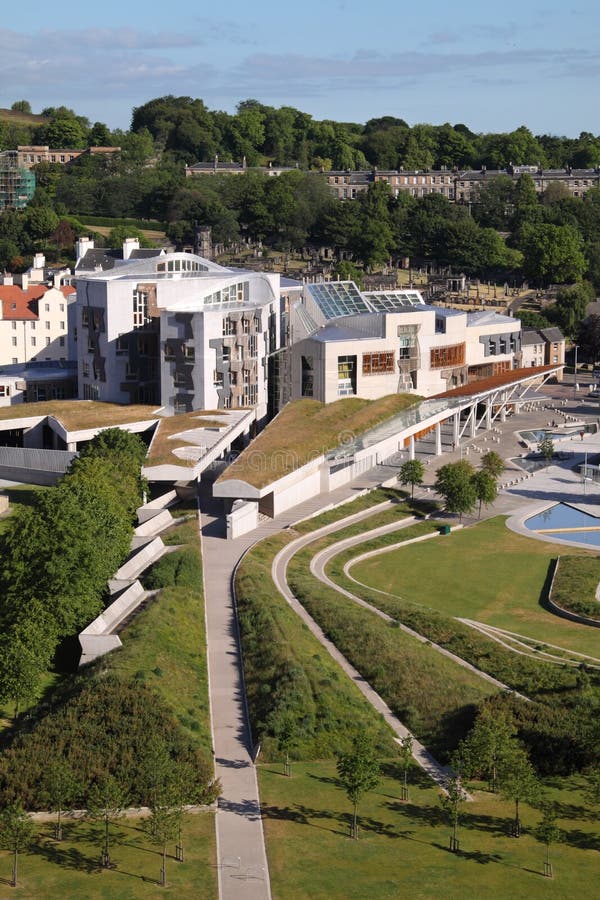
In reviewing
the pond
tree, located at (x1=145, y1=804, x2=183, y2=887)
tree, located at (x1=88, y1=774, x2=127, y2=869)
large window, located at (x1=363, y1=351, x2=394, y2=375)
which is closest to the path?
the pond

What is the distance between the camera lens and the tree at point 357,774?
42188mm

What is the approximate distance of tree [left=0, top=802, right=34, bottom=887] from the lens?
128 ft

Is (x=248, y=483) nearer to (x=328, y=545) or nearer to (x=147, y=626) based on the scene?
(x=328, y=545)

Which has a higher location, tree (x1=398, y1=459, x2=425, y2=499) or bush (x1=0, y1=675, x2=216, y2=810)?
tree (x1=398, y1=459, x2=425, y2=499)

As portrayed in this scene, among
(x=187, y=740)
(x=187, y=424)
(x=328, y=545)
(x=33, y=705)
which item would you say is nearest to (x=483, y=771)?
(x=187, y=740)

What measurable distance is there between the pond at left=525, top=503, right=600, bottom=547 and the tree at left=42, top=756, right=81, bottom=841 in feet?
132

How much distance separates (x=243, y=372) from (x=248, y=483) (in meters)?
19.9

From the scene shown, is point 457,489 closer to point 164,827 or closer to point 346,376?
point 346,376

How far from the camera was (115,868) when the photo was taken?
39.3 m

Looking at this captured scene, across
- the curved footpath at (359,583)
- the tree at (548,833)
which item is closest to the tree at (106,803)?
the tree at (548,833)

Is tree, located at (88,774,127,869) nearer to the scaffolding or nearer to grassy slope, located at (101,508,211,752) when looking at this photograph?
grassy slope, located at (101,508,211,752)

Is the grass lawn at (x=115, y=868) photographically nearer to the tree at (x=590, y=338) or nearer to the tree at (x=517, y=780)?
the tree at (x=517, y=780)

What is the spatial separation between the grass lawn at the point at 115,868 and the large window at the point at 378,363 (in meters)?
58.7

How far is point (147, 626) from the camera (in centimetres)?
5622
